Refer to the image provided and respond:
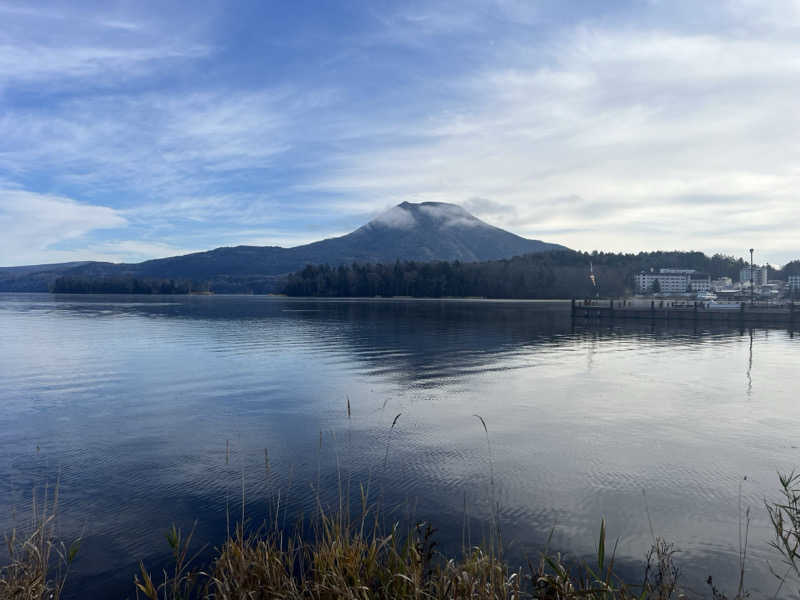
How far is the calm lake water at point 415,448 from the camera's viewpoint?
9359 mm

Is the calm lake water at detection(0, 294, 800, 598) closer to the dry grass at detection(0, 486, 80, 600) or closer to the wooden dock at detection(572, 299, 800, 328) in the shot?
the dry grass at detection(0, 486, 80, 600)

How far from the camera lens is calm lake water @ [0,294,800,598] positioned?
30.7ft

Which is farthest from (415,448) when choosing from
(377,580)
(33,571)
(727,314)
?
(727,314)

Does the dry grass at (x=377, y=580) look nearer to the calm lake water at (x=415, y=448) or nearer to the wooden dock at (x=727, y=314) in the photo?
the calm lake water at (x=415, y=448)

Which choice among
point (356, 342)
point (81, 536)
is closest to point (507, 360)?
point (356, 342)

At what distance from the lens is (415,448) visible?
556 inches

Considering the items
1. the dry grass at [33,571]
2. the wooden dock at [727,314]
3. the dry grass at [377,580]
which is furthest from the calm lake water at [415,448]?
the wooden dock at [727,314]

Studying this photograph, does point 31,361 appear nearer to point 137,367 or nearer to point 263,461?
point 137,367

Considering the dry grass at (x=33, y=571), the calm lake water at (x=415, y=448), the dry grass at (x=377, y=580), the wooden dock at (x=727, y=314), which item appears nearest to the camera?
the dry grass at (x=377, y=580)

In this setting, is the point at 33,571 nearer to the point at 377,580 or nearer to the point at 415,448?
the point at 377,580

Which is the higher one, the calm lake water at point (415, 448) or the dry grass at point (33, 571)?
the dry grass at point (33, 571)

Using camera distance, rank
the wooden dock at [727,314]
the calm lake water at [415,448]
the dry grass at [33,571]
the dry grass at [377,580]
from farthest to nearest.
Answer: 1. the wooden dock at [727,314]
2. the calm lake water at [415,448]
3. the dry grass at [33,571]
4. the dry grass at [377,580]

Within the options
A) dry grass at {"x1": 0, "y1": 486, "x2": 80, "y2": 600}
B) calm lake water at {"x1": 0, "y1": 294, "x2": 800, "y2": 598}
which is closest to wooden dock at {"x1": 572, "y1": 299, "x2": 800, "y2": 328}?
calm lake water at {"x1": 0, "y1": 294, "x2": 800, "y2": 598}

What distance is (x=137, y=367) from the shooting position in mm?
28031
